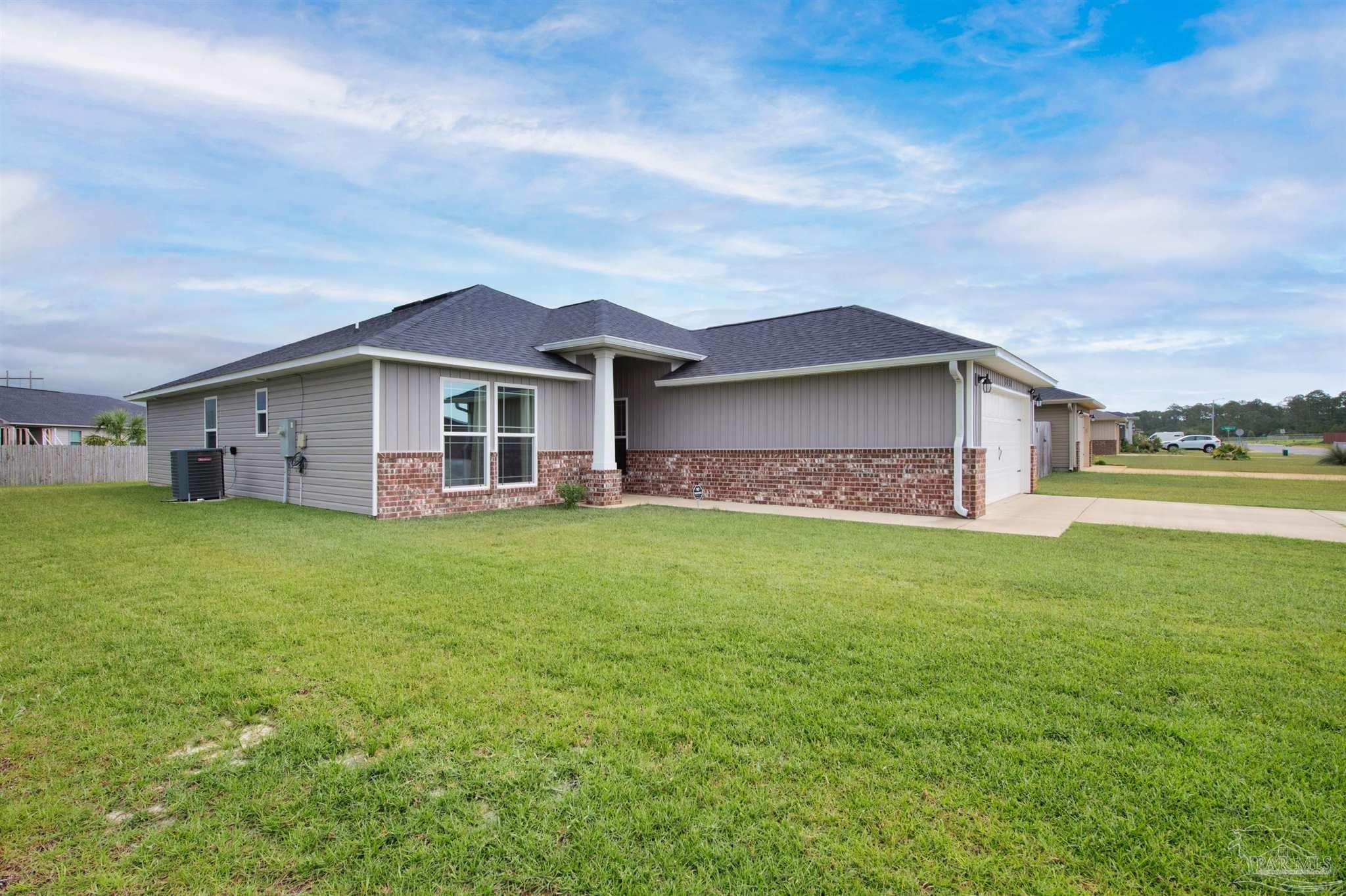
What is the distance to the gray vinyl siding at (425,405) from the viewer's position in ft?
33.7

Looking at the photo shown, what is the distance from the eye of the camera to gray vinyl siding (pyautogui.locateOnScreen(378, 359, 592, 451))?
10273 mm

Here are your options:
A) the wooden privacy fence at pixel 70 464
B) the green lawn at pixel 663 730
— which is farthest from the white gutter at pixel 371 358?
the wooden privacy fence at pixel 70 464

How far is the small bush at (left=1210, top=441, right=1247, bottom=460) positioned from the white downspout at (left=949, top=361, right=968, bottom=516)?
3349cm

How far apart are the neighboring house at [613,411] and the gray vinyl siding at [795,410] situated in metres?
0.04

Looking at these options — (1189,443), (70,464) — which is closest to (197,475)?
(70,464)

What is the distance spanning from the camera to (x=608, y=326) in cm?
Result: 1295

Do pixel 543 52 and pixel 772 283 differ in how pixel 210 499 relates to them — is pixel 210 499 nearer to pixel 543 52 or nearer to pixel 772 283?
pixel 543 52

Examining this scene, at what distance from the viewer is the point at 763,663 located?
3615mm

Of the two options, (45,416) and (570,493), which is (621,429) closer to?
(570,493)

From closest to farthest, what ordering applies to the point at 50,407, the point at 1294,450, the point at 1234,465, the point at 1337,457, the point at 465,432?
the point at 465,432 < the point at 1234,465 < the point at 1337,457 < the point at 50,407 < the point at 1294,450

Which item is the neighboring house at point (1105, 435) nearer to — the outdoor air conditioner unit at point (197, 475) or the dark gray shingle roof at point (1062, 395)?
the dark gray shingle roof at point (1062, 395)

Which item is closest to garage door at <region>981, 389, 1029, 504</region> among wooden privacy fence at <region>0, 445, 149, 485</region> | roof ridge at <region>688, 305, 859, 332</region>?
roof ridge at <region>688, 305, 859, 332</region>

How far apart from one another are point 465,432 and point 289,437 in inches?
142

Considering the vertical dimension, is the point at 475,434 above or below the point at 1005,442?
above
